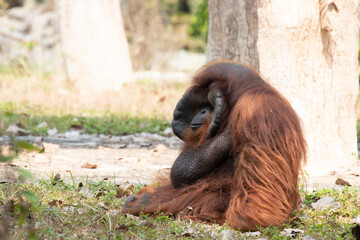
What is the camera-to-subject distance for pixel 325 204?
3039 mm

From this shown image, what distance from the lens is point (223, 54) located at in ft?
15.4

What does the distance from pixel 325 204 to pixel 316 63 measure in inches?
55.4

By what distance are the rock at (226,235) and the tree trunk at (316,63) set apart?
174 cm

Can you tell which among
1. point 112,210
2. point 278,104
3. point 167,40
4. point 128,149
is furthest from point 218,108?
point 167,40

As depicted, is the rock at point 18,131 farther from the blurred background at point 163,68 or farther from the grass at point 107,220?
the grass at point 107,220

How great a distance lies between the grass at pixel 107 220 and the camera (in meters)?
2.31

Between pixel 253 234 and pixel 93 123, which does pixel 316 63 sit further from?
pixel 93 123

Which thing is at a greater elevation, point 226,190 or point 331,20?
point 331,20

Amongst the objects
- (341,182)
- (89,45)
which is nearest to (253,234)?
(341,182)

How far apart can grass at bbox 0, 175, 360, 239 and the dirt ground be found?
29 cm

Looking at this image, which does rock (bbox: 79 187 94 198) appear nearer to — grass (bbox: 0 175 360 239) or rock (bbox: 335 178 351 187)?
grass (bbox: 0 175 360 239)

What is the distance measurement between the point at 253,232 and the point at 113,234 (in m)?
0.70

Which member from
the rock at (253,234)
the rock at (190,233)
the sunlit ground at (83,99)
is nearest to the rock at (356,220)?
the rock at (253,234)

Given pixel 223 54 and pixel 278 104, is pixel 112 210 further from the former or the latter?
pixel 223 54
